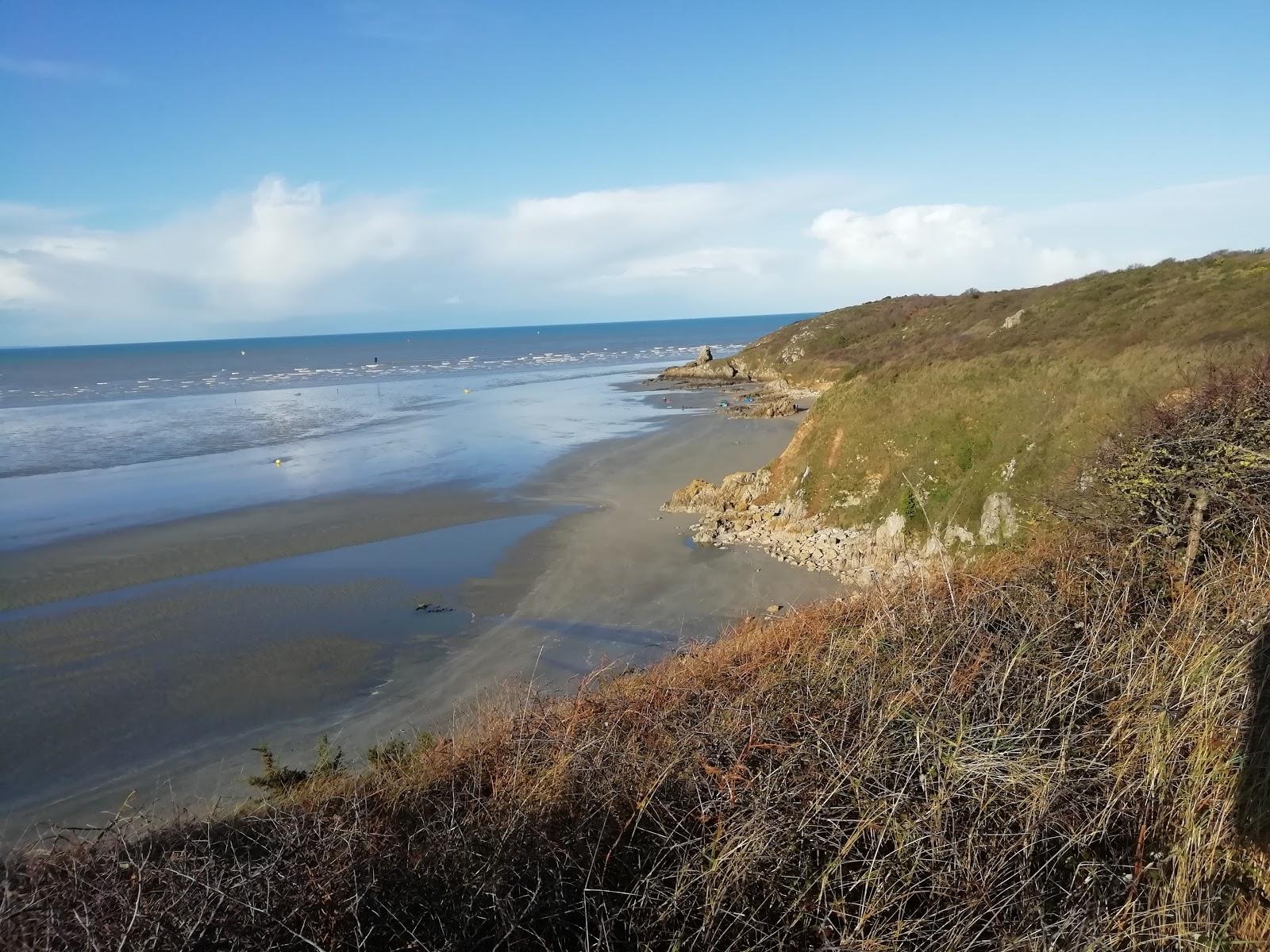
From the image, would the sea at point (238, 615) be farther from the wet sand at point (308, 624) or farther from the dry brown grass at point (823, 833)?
the dry brown grass at point (823, 833)

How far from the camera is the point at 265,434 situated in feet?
157

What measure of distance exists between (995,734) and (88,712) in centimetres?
1550

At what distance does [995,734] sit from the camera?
501 cm

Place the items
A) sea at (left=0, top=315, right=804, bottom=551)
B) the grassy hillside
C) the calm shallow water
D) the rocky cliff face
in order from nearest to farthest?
1. the calm shallow water
2. the grassy hillside
3. sea at (left=0, top=315, right=804, bottom=551)
4. the rocky cliff face

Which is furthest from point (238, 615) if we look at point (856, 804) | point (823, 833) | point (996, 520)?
point (996, 520)

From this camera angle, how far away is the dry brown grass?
4.04m

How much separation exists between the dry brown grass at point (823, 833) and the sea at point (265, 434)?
2629 cm

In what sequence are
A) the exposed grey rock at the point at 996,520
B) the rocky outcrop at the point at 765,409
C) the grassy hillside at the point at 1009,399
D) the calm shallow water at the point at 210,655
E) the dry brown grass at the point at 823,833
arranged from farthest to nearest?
1. the rocky outcrop at the point at 765,409
2. the grassy hillside at the point at 1009,399
3. the exposed grey rock at the point at 996,520
4. the calm shallow water at the point at 210,655
5. the dry brown grass at the point at 823,833

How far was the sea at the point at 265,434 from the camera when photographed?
31.2 meters

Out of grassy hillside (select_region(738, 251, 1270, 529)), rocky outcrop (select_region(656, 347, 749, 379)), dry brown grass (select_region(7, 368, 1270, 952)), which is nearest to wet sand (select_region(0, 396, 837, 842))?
grassy hillside (select_region(738, 251, 1270, 529))

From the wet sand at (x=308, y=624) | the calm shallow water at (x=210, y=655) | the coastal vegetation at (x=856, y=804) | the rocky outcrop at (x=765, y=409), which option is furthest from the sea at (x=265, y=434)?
the coastal vegetation at (x=856, y=804)

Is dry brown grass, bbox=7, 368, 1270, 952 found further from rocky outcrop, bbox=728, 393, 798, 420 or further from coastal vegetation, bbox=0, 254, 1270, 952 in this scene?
rocky outcrop, bbox=728, 393, 798, 420

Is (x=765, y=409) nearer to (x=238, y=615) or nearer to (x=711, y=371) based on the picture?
(x=711, y=371)

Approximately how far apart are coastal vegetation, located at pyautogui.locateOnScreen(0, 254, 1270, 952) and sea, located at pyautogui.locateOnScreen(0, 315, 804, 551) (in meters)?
25.9
